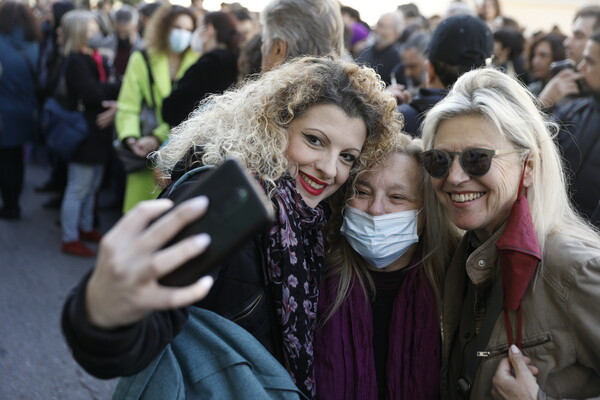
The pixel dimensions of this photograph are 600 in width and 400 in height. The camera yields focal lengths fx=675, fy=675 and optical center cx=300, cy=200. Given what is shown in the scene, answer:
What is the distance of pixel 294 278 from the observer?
6.43 feet

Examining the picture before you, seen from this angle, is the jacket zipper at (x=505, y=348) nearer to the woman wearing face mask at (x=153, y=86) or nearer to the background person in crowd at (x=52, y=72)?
the woman wearing face mask at (x=153, y=86)

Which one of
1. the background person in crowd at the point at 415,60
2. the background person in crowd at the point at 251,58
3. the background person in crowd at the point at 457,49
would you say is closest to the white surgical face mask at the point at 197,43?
the background person in crowd at the point at 251,58

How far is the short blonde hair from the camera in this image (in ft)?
20.4

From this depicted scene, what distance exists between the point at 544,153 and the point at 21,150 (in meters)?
6.45

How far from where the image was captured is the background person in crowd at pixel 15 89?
23.0 ft

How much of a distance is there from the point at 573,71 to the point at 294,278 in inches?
136

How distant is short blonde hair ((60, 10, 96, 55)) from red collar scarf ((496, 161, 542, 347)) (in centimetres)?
527

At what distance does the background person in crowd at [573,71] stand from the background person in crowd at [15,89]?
519cm

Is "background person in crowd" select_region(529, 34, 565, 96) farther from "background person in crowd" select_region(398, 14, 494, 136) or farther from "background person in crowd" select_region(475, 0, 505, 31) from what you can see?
"background person in crowd" select_region(398, 14, 494, 136)

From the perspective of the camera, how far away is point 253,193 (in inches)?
44.0

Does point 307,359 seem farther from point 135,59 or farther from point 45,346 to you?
point 135,59

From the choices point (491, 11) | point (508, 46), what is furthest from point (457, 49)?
point (491, 11)

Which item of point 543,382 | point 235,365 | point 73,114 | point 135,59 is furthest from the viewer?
point 73,114

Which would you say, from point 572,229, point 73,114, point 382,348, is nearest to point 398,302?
point 382,348
